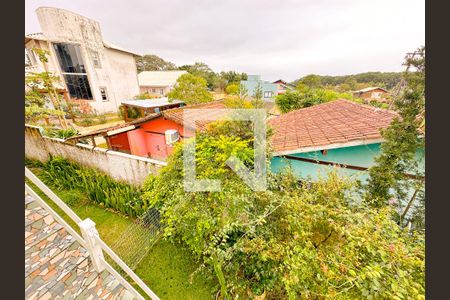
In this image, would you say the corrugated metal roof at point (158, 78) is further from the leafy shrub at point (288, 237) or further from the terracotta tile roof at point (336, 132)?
the leafy shrub at point (288, 237)

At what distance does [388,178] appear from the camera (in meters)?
4.16

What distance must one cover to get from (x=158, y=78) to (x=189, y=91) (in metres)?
23.8

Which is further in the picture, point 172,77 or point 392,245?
point 172,77

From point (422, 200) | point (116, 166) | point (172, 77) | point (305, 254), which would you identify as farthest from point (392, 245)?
point (172, 77)

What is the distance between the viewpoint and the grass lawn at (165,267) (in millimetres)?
4340

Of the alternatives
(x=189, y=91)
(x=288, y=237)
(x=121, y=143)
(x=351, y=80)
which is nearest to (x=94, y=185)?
(x=121, y=143)

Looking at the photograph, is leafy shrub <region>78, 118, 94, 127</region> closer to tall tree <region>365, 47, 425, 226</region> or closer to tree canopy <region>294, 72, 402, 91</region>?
tall tree <region>365, 47, 425, 226</region>

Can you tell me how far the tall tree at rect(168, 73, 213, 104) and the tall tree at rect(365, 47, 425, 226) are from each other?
14.2 metres

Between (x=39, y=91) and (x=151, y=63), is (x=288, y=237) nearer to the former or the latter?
(x=39, y=91)

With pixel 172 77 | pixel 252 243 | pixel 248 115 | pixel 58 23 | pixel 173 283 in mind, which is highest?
pixel 58 23

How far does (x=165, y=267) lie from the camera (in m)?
4.88

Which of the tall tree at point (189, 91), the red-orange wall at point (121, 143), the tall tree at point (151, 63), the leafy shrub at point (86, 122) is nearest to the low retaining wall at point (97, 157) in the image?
the red-orange wall at point (121, 143)

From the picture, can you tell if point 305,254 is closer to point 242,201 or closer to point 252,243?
point 252,243

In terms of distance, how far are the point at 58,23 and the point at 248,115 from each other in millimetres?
25085
